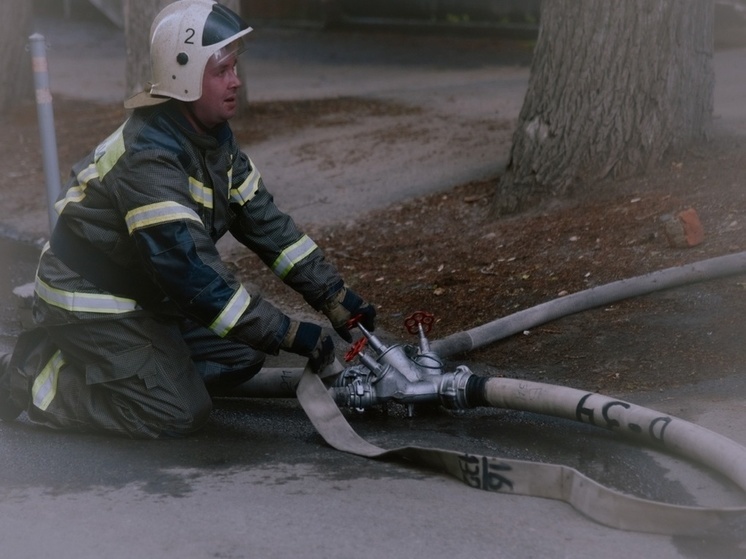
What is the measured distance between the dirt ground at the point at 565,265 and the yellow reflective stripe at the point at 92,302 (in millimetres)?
1579

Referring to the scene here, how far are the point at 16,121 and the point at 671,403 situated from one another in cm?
799

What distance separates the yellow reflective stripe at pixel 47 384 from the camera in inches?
170

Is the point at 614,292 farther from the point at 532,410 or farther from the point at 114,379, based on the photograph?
the point at 114,379

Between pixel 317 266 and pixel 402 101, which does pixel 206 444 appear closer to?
pixel 317 266

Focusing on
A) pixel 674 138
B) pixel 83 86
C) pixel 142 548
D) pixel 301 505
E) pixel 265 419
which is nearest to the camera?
pixel 142 548

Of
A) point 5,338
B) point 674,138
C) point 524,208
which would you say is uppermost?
point 674,138

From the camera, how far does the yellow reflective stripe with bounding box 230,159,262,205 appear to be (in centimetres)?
445

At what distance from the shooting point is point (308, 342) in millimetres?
4141

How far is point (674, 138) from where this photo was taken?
248 inches

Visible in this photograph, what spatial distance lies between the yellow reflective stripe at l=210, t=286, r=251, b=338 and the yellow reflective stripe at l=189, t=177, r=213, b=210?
1.35ft

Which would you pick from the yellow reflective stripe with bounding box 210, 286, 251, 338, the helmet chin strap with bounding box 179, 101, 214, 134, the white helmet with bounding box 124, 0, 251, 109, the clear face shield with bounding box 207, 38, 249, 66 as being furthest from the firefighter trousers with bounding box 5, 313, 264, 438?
the clear face shield with bounding box 207, 38, 249, 66

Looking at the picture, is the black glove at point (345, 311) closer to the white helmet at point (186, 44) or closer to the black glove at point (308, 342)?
the black glove at point (308, 342)

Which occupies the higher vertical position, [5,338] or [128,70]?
[128,70]

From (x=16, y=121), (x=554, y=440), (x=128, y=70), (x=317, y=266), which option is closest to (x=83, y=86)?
(x=16, y=121)
